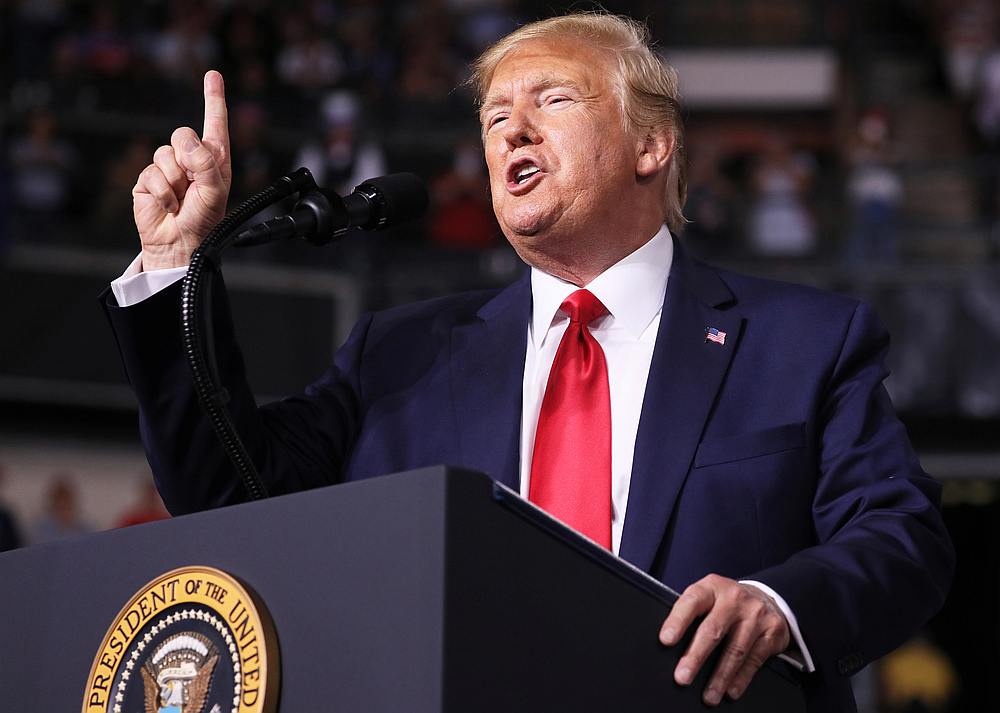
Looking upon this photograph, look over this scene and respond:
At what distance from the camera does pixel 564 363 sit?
6.51 ft

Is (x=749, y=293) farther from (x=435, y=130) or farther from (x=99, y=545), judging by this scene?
(x=435, y=130)

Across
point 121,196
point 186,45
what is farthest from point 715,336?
point 186,45

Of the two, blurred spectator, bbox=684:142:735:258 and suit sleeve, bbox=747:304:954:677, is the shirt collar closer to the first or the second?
suit sleeve, bbox=747:304:954:677

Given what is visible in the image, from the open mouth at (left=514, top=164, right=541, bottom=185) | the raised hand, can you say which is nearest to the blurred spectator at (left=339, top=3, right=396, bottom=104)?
the open mouth at (left=514, top=164, right=541, bottom=185)

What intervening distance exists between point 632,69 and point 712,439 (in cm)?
64

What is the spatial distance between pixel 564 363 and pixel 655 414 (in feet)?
0.54

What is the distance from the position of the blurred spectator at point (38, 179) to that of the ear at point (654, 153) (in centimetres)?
708

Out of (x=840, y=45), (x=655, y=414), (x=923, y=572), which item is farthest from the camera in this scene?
(x=840, y=45)

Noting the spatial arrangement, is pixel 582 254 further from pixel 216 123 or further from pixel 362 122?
pixel 362 122

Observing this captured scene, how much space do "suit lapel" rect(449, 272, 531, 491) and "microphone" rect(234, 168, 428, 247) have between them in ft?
0.87

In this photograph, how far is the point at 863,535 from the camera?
1.69 metres

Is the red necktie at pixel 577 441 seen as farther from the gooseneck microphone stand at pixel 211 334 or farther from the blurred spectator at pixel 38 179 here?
the blurred spectator at pixel 38 179

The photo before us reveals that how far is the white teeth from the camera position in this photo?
2100 mm

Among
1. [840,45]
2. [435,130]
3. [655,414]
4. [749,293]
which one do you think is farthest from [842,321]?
[840,45]
